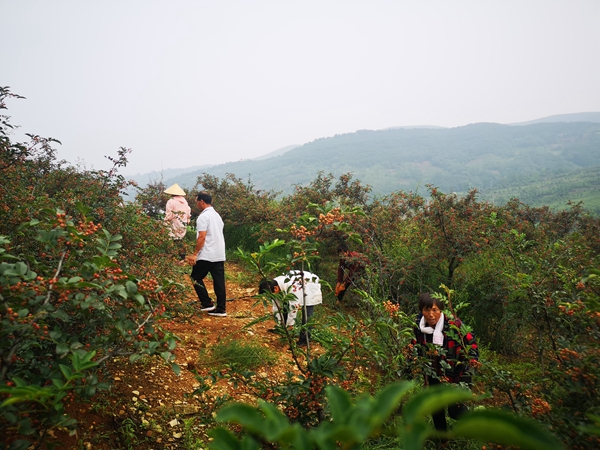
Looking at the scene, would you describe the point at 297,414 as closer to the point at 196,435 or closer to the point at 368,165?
the point at 196,435

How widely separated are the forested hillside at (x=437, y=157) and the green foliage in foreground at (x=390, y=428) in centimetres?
7267

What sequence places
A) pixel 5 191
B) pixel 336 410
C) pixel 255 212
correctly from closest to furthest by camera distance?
1. pixel 336 410
2. pixel 5 191
3. pixel 255 212

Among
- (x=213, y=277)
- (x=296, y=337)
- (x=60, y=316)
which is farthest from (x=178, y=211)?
(x=60, y=316)

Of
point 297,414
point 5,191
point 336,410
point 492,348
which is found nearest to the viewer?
point 336,410

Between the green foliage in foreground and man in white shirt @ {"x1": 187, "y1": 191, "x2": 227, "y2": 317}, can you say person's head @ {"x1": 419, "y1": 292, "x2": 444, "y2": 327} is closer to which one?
the green foliage in foreground

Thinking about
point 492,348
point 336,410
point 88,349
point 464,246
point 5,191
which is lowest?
point 492,348

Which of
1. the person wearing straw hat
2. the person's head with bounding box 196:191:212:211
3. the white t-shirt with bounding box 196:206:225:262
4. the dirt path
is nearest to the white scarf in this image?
the dirt path

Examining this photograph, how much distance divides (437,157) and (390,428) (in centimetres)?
11208

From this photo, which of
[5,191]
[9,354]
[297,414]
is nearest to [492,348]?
[297,414]

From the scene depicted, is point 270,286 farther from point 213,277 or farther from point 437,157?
point 437,157

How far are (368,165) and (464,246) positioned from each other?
101m

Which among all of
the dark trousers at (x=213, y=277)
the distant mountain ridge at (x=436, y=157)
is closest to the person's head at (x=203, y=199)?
the dark trousers at (x=213, y=277)

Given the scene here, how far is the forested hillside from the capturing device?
83.3m

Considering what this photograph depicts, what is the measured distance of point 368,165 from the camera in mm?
102188
